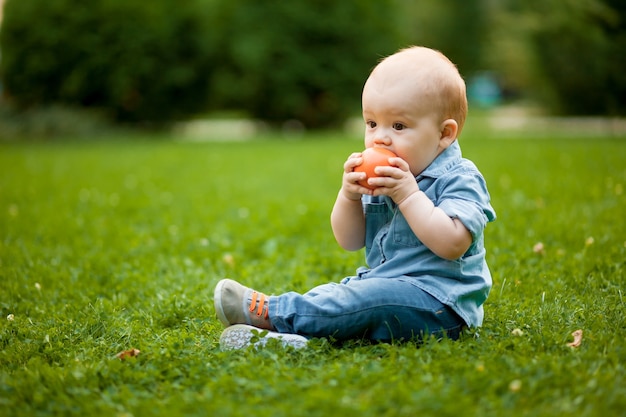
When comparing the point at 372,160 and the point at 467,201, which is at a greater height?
the point at 372,160

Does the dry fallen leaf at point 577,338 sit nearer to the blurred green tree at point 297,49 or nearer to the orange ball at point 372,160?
the orange ball at point 372,160

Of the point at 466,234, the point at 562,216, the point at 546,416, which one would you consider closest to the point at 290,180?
the point at 562,216

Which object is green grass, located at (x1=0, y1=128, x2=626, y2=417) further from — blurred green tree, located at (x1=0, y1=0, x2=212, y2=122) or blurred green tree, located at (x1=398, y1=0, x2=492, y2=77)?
blurred green tree, located at (x1=398, y1=0, x2=492, y2=77)

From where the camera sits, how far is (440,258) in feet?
9.11

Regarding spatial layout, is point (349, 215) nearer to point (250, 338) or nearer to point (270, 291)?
point (250, 338)

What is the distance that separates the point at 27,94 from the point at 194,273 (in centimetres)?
1544

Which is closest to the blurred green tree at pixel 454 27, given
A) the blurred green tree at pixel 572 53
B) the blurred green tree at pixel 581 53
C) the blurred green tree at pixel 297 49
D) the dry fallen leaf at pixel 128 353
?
the blurred green tree at pixel 572 53

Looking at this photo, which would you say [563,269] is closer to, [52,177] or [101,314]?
[101,314]

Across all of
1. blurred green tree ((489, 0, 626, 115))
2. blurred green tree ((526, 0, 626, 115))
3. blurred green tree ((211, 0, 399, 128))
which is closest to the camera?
blurred green tree ((526, 0, 626, 115))

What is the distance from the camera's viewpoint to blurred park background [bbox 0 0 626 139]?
688 inches

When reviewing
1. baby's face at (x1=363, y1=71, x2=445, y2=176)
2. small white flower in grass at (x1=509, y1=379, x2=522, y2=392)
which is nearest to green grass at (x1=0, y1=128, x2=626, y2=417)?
small white flower in grass at (x1=509, y1=379, x2=522, y2=392)

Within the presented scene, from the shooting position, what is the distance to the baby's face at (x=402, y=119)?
274 cm

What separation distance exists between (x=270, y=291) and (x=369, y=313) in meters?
1.10

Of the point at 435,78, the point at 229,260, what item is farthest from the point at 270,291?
the point at 435,78
